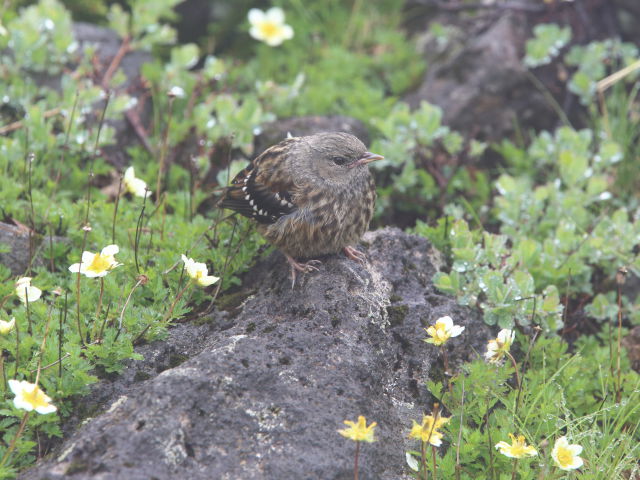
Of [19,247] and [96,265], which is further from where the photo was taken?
[19,247]

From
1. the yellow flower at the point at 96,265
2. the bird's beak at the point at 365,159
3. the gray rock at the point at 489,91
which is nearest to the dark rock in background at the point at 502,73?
the gray rock at the point at 489,91

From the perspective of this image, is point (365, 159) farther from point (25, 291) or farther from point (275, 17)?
point (275, 17)

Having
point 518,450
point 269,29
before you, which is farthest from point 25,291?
point 269,29

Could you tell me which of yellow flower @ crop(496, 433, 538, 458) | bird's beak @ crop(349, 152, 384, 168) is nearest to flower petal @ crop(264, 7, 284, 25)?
bird's beak @ crop(349, 152, 384, 168)

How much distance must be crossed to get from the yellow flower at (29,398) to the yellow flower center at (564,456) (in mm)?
2125

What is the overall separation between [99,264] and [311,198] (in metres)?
1.27

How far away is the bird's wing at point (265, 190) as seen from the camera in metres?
4.32

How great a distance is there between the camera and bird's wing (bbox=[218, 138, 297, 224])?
4.32 meters

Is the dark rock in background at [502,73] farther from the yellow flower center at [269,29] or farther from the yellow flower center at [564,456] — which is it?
the yellow flower center at [564,456]

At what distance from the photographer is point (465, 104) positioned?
6895mm

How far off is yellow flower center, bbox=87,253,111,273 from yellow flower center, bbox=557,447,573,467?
2.25 meters

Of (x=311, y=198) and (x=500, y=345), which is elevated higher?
(x=311, y=198)

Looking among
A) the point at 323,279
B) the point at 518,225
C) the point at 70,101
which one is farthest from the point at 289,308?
the point at 70,101

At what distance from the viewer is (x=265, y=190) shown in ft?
14.4
